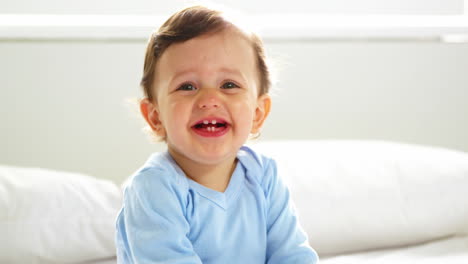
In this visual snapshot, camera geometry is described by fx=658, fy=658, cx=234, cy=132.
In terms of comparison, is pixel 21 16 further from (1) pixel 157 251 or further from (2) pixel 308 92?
(1) pixel 157 251

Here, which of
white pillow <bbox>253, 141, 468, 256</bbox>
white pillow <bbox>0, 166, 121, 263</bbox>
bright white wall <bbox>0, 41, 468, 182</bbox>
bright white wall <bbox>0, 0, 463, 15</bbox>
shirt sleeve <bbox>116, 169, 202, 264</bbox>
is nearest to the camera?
shirt sleeve <bbox>116, 169, 202, 264</bbox>

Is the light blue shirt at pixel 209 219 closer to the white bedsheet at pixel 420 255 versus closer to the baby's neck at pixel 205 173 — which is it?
the baby's neck at pixel 205 173

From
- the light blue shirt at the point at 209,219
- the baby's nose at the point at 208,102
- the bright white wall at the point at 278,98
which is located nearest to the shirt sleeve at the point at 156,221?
the light blue shirt at the point at 209,219

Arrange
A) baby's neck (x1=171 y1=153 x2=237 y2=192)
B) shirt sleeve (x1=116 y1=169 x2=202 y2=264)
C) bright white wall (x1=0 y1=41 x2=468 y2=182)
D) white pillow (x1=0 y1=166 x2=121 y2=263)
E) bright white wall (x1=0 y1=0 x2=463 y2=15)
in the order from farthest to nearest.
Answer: bright white wall (x1=0 y1=0 x2=463 y2=15), bright white wall (x1=0 y1=41 x2=468 y2=182), white pillow (x1=0 y1=166 x2=121 y2=263), baby's neck (x1=171 y1=153 x2=237 y2=192), shirt sleeve (x1=116 y1=169 x2=202 y2=264)

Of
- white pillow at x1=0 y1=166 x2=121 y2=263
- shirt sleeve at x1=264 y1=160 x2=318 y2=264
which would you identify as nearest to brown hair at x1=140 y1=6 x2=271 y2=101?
shirt sleeve at x1=264 y1=160 x2=318 y2=264

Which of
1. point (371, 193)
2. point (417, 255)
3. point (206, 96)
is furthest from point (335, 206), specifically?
point (206, 96)

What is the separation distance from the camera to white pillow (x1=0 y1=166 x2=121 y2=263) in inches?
A: 51.1

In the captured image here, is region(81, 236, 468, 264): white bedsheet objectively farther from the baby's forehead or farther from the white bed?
the baby's forehead

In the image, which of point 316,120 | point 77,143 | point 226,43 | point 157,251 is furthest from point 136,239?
point 316,120

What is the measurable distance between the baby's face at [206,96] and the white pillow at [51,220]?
395 mm

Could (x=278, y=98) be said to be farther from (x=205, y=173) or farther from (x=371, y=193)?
(x=205, y=173)

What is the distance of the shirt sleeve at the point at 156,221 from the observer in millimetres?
968

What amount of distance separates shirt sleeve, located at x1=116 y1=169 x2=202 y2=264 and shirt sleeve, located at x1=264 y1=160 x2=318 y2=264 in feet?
0.56

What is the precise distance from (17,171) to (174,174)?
52 cm
